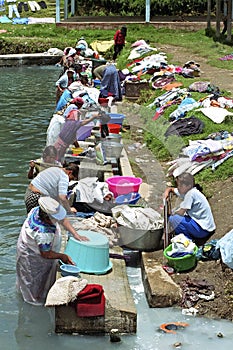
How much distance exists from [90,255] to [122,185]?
244cm

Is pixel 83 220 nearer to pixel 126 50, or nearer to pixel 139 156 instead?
pixel 139 156

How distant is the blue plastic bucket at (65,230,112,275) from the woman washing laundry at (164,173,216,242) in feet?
3.53

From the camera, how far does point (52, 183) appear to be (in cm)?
747

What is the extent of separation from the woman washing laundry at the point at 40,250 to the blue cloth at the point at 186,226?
119cm

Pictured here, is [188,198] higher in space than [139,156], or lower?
higher

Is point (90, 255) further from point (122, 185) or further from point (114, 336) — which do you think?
point (122, 185)

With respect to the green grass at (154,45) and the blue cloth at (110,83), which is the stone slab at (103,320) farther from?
the blue cloth at (110,83)

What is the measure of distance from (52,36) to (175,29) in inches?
212

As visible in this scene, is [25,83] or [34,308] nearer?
[34,308]

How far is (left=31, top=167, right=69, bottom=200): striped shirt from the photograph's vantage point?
743cm

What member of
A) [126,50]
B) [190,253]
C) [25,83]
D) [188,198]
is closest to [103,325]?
[190,253]

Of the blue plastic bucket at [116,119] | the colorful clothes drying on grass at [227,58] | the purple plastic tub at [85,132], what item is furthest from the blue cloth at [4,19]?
the purple plastic tub at [85,132]

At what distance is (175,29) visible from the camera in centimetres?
3016

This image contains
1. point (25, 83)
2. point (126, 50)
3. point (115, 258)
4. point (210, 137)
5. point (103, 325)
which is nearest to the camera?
point (103, 325)
